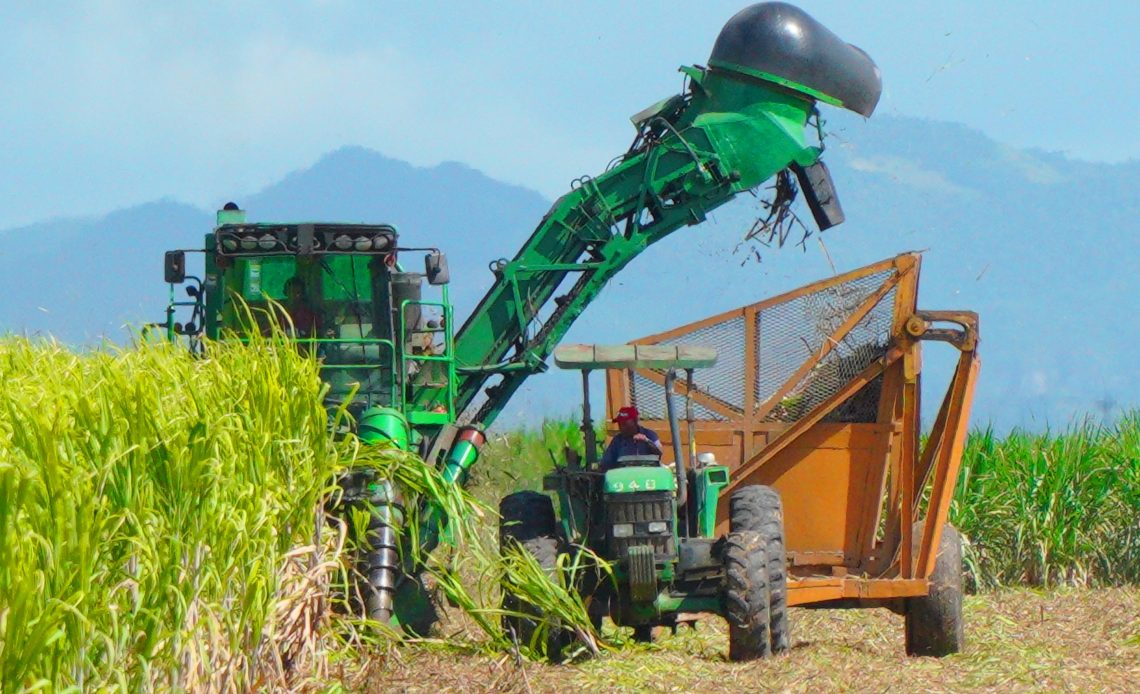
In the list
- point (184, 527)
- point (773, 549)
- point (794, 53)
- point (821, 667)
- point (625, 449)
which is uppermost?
point (794, 53)

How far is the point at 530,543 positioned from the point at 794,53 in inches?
213

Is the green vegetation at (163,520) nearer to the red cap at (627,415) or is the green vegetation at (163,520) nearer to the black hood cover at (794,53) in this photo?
the red cap at (627,415)

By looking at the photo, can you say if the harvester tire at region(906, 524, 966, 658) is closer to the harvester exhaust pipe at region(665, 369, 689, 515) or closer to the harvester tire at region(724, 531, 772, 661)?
the harvester tire at region(724, 531, 772, 661)

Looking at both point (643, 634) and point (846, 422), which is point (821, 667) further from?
point (846, 422)

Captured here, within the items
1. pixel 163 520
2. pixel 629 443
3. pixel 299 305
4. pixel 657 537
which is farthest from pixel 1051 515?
pixel 163 520

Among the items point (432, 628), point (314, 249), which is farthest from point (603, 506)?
point (314, 249)

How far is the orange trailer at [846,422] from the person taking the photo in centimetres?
1034

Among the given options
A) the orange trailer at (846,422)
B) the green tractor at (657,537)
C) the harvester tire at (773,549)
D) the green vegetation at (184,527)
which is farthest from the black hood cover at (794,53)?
the green vegetation at (184,527)

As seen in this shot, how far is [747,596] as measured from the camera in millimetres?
9234

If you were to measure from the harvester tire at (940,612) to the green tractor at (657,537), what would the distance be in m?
1.15

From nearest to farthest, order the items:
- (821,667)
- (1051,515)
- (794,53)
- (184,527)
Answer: (184,527) < (821,667) < (794,53) < (1051,515)

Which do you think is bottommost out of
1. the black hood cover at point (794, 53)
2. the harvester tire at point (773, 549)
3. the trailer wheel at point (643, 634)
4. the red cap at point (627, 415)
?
the trailer wheel at point (643, 634)

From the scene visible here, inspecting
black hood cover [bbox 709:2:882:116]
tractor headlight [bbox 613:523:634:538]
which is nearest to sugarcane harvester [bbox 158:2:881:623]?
black hood cover [bbox 709:2:882:116]

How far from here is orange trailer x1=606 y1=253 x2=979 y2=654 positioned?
10.3 metres
